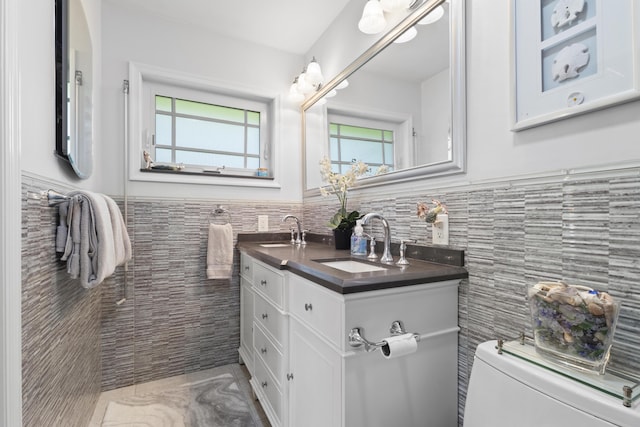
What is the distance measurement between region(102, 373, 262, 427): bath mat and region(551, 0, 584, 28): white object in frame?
6.51ft

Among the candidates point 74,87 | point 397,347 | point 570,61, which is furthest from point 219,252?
point 570,61

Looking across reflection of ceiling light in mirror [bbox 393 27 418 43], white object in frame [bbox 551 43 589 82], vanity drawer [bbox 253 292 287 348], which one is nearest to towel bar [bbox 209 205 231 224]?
vanity drawer [bbox 253 292 287 348]

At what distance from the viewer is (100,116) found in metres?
1.76

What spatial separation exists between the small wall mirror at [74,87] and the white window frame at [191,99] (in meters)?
0.40

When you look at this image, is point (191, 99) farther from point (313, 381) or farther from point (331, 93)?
point (313, 381)

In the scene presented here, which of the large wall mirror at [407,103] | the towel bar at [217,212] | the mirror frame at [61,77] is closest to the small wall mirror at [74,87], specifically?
the mirror frame at [61,77]

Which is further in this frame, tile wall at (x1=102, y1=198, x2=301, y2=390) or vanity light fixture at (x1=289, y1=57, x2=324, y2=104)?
vanity light fixture at (x1=289, y1=57, x2=324, y2=104)

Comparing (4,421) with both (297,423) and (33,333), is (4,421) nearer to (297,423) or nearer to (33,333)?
(33,333)

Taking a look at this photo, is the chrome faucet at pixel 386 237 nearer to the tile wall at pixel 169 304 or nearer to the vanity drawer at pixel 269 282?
the vanity drawer at pixel 269 282

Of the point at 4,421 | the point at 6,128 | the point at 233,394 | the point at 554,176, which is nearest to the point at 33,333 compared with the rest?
the point at 4,421

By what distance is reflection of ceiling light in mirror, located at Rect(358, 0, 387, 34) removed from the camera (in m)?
1.42

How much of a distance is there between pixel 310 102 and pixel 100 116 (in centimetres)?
135

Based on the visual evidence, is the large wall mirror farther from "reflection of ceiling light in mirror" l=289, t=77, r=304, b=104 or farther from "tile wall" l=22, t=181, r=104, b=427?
"tile wall" l=22, t=181, r=104, b=427

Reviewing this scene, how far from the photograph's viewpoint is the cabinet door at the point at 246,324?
1.80 metres
